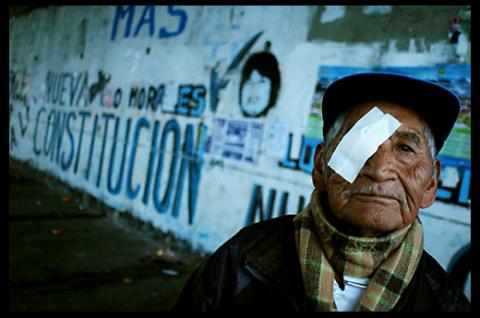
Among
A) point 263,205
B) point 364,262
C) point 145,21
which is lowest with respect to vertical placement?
point 263,205

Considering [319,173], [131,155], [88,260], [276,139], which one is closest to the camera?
[319,173]

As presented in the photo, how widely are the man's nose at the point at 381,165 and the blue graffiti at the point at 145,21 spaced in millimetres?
4782

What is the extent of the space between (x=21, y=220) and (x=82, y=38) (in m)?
3.90

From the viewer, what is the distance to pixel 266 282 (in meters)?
1.32

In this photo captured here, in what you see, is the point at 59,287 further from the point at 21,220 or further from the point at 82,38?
the point at 82,38

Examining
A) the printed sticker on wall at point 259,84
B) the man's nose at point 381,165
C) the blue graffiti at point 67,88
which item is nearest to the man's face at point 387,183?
the man's nose at point 381,165

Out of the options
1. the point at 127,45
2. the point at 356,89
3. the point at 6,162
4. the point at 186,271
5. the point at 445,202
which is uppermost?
the point at 127,45

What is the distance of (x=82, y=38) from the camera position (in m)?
7.86

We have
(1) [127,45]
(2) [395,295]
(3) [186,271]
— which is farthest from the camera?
(1) [127,45]

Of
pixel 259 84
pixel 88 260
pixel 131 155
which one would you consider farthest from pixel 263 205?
pixel 131 155

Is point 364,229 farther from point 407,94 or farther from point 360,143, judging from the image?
point 407,94

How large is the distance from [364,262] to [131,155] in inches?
212

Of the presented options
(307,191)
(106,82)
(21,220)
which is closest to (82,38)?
(106,82)

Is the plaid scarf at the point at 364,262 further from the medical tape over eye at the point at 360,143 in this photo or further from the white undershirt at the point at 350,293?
the medical tape over eye at the point at 360,143
